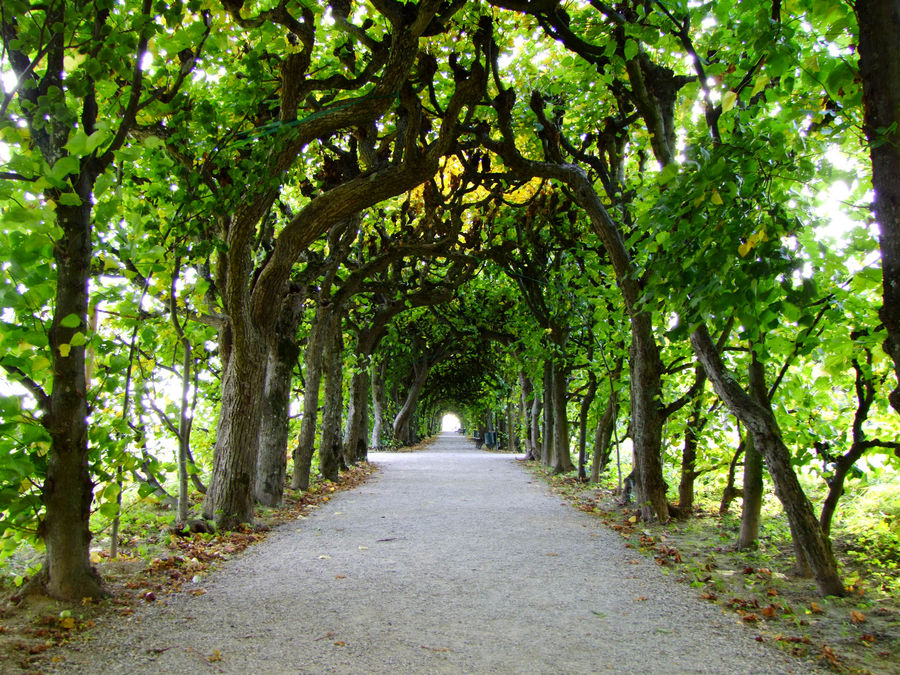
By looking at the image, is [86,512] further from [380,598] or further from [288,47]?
[288,47]

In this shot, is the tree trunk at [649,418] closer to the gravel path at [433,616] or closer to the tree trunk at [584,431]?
the gravel path at [433,616]

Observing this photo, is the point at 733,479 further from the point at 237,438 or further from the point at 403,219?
the point at 403,219

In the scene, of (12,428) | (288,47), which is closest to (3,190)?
(12,428)

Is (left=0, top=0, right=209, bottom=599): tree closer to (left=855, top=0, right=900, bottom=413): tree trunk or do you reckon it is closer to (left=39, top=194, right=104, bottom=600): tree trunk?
(left=39, top=194, right=104, bottom=600): tree trunk

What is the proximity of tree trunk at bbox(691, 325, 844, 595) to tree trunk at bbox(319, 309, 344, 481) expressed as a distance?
321 inches

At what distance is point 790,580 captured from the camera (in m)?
4.34

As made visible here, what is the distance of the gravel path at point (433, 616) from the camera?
9.62ft

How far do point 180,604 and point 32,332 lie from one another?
202cm

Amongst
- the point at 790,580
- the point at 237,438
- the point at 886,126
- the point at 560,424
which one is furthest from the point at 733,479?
the point at 560,424

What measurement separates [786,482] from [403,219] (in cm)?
812

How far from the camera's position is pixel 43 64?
14.5 feet

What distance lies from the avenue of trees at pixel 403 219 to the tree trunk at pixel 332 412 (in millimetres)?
1354

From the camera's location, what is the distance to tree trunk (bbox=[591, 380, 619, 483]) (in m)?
10.3

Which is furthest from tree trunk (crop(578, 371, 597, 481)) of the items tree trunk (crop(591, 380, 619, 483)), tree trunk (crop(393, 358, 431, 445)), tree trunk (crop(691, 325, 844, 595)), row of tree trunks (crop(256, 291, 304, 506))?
tree trunk (crop(393, 358, 431, 445))
